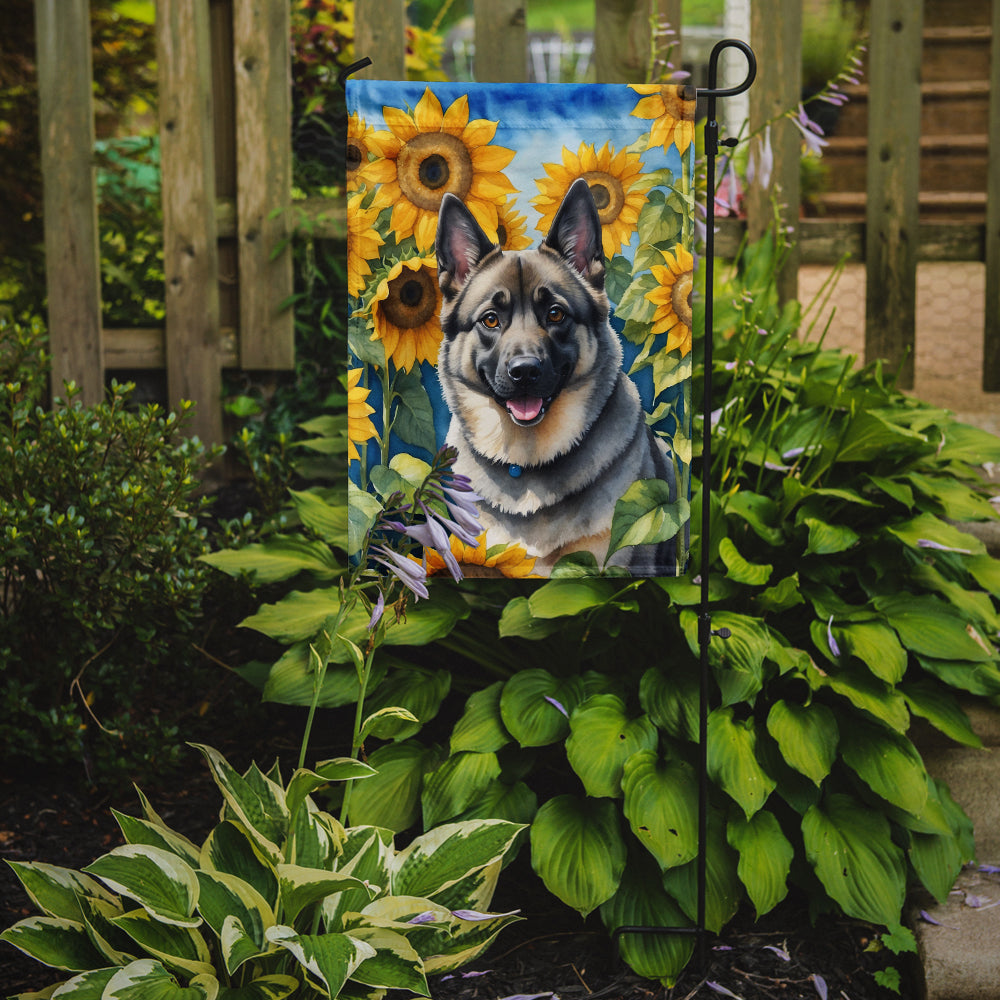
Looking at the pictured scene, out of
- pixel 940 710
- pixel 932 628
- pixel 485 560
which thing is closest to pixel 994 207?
pixel 932 628

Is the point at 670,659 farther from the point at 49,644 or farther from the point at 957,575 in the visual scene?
the point at 49,644

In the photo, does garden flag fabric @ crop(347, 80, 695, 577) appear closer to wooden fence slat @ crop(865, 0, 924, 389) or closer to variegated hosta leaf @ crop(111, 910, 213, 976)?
variegated hosta leaf @ crop(111, 910, 213, 976)

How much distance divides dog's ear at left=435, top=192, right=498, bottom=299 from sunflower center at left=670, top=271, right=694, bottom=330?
0.34 meters

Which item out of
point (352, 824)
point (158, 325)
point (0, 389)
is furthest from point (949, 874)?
point (158, 325)

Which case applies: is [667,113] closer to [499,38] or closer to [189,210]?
[499,38]

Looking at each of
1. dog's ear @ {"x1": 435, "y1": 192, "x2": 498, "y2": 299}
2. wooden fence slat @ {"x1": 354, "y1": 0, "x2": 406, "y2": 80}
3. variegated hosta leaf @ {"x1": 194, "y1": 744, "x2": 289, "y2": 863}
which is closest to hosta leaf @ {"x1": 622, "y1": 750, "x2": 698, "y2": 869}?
variegated hosta leaf @ {"x1": 194, "y1": 744, "x2": 289, "y2": 863}

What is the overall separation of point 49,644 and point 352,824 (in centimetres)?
89

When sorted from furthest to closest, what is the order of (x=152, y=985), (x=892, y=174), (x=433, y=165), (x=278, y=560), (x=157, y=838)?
(x=892, y=174) → (x=278, y=560) → (x=433, y=165) → (x=157, y=838) → (x=152, y=985)

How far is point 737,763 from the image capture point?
187cm

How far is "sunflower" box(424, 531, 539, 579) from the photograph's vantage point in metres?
1.84

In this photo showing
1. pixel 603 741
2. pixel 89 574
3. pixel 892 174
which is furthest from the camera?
pixel 892 174

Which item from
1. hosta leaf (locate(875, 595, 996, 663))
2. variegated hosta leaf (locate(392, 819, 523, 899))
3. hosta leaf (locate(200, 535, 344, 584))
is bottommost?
variegated hosta leaf (locate(392, 819, 523, 899))

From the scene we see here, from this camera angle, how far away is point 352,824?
6.42ft

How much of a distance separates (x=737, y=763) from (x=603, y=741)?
25 cm
